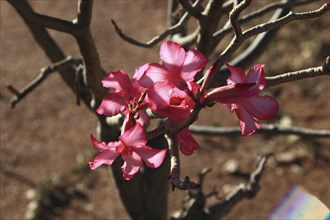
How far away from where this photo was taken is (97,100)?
2.12 metres

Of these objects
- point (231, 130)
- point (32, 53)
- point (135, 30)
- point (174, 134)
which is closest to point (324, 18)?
point (135, 30)

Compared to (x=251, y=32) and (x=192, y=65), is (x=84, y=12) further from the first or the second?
(x=192, y=65)

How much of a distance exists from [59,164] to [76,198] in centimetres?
31

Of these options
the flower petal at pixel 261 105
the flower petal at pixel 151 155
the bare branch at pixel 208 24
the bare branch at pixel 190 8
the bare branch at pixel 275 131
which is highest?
the flower petal at pixel 261 105

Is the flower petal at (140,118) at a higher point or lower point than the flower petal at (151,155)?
higher

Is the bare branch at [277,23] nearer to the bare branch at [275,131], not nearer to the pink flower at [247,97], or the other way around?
the pink flower at [247,97]

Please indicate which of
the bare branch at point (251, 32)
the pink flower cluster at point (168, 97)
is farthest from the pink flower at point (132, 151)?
the bare branch at point (251, 32)

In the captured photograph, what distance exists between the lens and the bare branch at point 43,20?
1.82 metres

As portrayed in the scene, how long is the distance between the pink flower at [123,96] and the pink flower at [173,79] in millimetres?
43

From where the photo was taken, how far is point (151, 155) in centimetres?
110

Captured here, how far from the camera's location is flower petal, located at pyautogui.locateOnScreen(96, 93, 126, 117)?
1144mm

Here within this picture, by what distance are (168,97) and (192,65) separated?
0.08m

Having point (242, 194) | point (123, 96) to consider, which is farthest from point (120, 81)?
point (242, 194)

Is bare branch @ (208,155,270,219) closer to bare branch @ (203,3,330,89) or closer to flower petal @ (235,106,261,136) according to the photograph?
bare branch @ (203,3,330,89)
